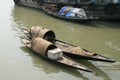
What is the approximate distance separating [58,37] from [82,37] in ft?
5.07

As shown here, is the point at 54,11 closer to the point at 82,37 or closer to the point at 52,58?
the point at 82,37

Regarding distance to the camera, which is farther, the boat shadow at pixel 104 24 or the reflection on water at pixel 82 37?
the boat shadow at pixel 104 24

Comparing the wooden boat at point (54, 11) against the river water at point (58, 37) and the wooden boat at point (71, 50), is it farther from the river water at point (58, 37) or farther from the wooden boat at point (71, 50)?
the wooden boat at point (71, 50)

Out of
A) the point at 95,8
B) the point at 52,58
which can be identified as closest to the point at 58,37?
the point at 52,58

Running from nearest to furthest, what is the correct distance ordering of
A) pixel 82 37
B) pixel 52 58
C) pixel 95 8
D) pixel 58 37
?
pixel 52 58, pixel 58 37, pixel 82 37, pixel 95 8

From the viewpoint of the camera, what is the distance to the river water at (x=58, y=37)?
11.0m

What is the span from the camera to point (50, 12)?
23.9m

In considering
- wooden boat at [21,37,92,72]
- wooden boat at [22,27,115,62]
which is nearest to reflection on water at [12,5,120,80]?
wooden boat at [21,37,92,72]

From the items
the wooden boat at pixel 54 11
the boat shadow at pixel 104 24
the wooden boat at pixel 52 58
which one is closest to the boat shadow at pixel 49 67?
the wooden boat at pixel 52 58

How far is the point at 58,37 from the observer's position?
56.2ft

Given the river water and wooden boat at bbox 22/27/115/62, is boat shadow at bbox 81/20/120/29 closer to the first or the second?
the river water

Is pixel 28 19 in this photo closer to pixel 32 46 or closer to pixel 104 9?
pixel 104 9

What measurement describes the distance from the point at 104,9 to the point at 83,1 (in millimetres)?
2561

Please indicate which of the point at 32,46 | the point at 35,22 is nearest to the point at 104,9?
the point at 35,22
